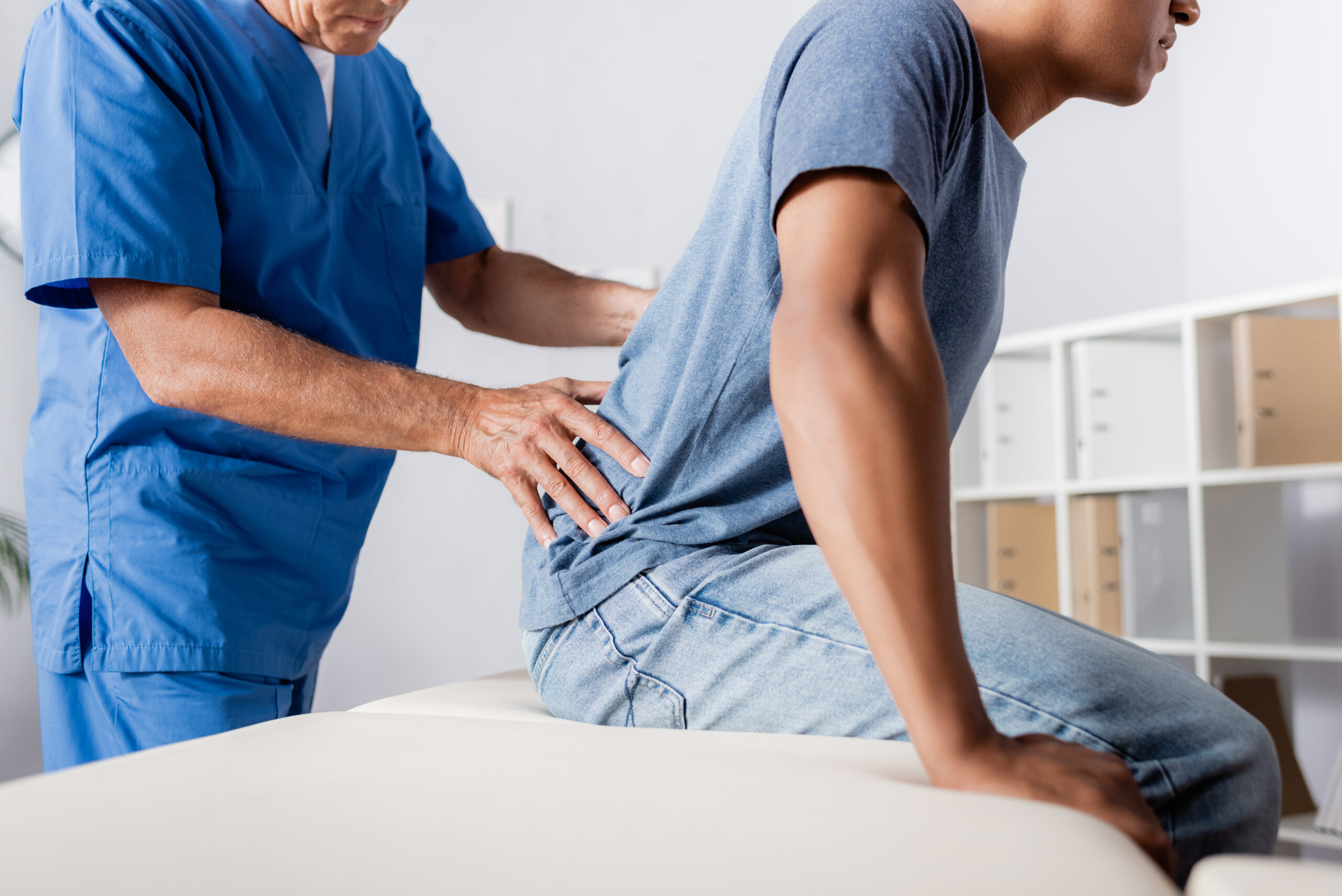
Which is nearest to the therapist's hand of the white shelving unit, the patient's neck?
the patient's neck

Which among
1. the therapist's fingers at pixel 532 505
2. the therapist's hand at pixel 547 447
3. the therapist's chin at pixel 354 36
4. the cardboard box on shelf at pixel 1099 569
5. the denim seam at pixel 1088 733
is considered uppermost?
the therapist's chin at pixel 354 36

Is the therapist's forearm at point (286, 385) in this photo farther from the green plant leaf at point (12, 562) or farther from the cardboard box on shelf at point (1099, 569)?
the cardboard box on shelf at point (1099, 569)

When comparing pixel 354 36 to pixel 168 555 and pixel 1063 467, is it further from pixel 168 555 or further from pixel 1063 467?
pixel 1063 467

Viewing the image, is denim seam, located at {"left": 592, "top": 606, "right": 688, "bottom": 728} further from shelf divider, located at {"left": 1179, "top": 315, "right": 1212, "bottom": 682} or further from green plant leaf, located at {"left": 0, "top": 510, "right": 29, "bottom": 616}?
green plant leaf, located at {"left": 0, "top": 510, "right": 29, "bottom": 616}

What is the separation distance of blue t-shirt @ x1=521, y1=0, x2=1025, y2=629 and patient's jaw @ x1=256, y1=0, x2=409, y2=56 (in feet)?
2.10

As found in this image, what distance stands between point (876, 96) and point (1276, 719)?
2.20 metres

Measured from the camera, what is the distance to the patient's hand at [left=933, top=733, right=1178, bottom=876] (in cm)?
40

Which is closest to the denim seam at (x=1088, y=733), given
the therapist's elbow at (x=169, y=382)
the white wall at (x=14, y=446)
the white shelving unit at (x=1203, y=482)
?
the therapist's elbow at (x=169, y=382)

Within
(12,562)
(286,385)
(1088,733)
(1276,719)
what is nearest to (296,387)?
(286,385)

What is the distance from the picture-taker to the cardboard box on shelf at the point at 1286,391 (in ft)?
6.70

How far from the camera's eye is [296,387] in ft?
3.05

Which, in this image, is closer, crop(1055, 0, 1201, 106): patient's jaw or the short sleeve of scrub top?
crop(1055, 0, 1201, 106): patient's jaw

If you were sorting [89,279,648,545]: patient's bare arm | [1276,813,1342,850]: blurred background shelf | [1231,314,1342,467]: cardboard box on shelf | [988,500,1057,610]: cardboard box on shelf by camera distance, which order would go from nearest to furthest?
1. [89,279,648,545]: patient's bare arm
2. [1276,813,1342,850]: blurred background shelf
3. [1231,314,1342,467]: cardboard box on shelf
4. [988,500,1057,610]: cardboard box on shelf

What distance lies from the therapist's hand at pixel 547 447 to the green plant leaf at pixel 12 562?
5.69 feet
